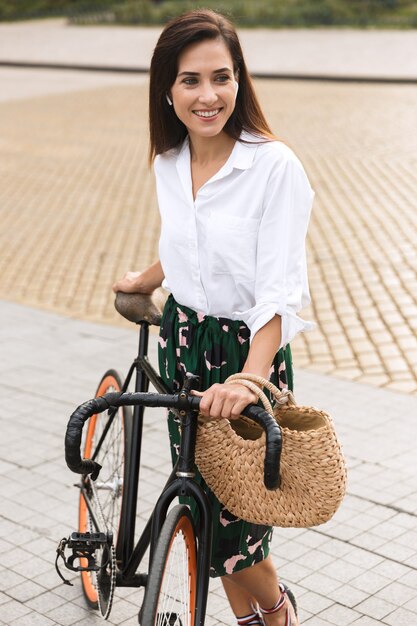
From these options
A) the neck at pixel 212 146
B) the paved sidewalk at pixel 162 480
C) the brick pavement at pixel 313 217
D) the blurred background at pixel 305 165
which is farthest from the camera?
the blurred background at pixel 305 165

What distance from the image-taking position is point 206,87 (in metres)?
2.65

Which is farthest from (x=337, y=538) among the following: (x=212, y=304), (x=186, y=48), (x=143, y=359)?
(x=186, y=48)

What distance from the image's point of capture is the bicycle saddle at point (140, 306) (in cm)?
323

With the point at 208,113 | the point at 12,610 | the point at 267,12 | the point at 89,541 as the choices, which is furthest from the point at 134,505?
the point at 267,12

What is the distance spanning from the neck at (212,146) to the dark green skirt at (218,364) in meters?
0.41

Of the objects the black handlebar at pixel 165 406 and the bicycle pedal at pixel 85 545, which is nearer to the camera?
the black handlebar at pixel 165 406

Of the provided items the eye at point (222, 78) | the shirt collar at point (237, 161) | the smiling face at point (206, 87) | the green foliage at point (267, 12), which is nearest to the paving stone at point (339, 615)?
the shirt collar at point (237, 161)

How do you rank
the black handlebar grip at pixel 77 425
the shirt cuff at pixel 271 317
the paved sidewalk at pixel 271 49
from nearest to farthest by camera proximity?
the black handlebar grip at pixel 77 425 < the shirt cuff at pixel 271 317 < the paved sidewalk at pixel 271 49

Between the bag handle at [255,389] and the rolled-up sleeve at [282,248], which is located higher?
the rolled-up sleeve at [282,248]

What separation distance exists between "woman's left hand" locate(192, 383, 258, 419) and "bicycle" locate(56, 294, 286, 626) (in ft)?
0.09

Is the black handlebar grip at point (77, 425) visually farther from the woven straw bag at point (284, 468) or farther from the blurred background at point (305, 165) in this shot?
the blurred background at point (305, 165)

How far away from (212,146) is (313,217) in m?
7.52

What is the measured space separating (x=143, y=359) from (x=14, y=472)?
184 cm

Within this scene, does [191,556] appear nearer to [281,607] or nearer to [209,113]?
[281,607]
